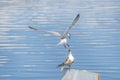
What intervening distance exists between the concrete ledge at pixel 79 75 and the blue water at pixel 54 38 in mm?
573

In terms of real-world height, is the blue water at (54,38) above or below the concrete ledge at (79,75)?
above

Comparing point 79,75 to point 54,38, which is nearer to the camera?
point 79,75

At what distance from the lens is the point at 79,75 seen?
1.95 m

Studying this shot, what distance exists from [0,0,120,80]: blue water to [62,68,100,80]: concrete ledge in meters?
0.57

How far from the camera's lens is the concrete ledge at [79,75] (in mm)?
1894

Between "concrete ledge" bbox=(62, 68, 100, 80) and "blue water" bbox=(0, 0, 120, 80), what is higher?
"blue water" bbox=(0, 0, 120, 80)

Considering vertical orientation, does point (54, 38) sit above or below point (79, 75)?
above

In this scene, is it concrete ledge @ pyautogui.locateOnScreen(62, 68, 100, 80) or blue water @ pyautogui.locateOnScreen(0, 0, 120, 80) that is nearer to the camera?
concrete ledge @ pyautogui.locateOnScreen(62, 68, 100, 80)

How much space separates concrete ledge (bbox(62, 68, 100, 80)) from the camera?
6.21 ft

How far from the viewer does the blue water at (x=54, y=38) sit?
265 centimetres

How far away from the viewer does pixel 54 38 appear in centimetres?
295

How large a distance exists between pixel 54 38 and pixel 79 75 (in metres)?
1.03

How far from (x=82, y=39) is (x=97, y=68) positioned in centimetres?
36

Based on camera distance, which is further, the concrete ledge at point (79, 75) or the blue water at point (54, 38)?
the blue water at point (54, 38)
